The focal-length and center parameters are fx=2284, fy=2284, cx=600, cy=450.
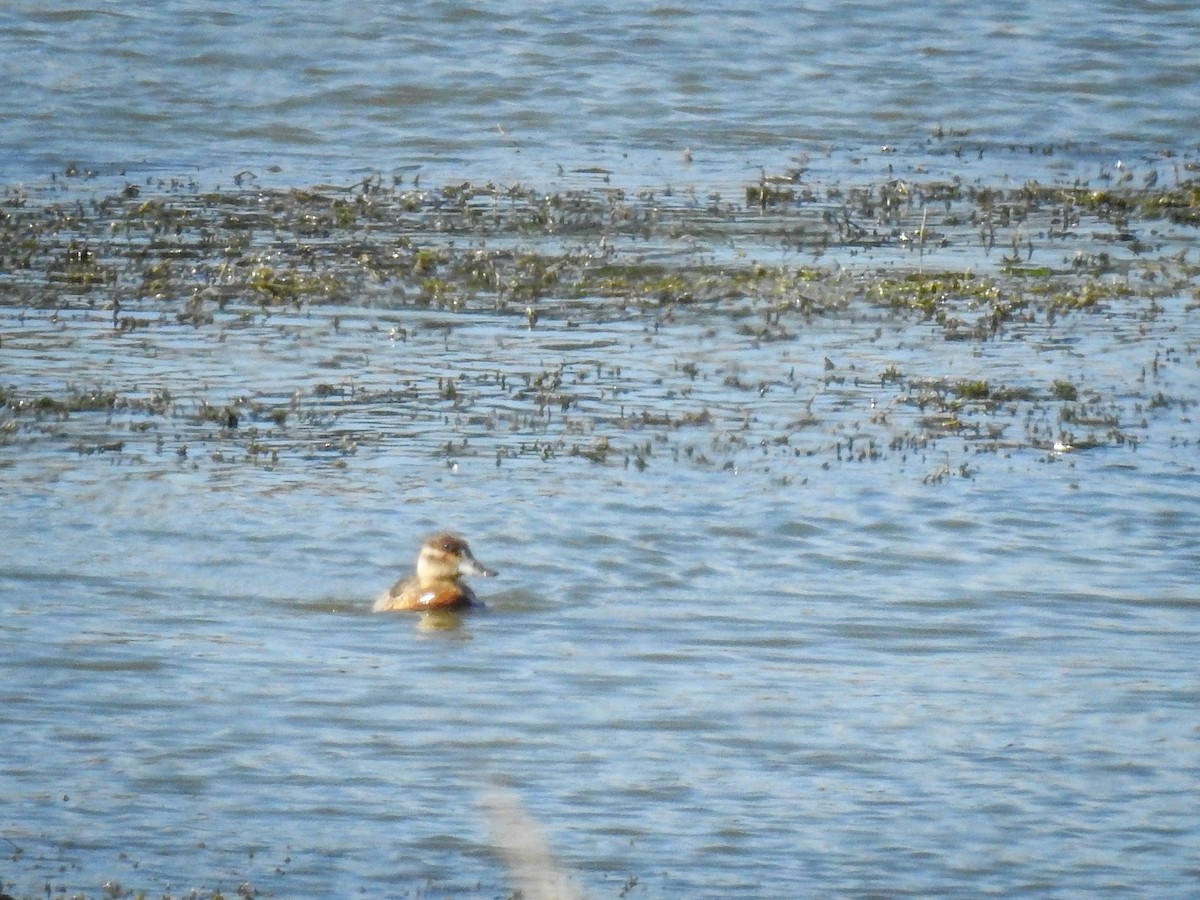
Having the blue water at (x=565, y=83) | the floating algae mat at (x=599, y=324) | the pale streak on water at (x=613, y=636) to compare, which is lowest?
the pale streak on water at (x=613, y=636)

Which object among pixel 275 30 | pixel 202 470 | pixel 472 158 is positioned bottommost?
pixel 202 470

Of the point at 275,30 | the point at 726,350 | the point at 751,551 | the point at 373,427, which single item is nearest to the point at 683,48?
the point at 275,30

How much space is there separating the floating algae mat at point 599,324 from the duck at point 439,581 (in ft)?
5.91

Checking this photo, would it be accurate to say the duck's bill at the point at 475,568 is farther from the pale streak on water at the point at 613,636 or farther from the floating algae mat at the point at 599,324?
the floating algae mat at the point at 599,324

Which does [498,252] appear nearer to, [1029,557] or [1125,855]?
[1029,557]

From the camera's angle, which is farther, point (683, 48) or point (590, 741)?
point (683, 48)

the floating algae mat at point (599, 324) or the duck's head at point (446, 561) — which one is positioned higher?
the floating algae mat at point (599, 324)

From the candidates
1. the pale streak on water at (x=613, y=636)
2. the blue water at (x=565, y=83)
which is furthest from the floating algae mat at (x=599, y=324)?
the blue water at (x=565, y=83)

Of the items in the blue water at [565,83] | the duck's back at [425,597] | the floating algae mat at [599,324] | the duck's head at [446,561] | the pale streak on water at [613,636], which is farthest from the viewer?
the blue water at [565,83]

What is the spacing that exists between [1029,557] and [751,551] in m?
1.20

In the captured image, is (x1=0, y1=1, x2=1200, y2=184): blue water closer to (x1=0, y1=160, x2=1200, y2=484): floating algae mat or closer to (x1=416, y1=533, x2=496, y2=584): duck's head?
(x1=0, y1=160, x2=1200, y2=484): floating algae mat

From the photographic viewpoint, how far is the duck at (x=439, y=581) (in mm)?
9156

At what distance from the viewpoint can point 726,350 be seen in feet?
45.6

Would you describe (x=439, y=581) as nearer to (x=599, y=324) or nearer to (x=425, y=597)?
(x=425, y=597)
